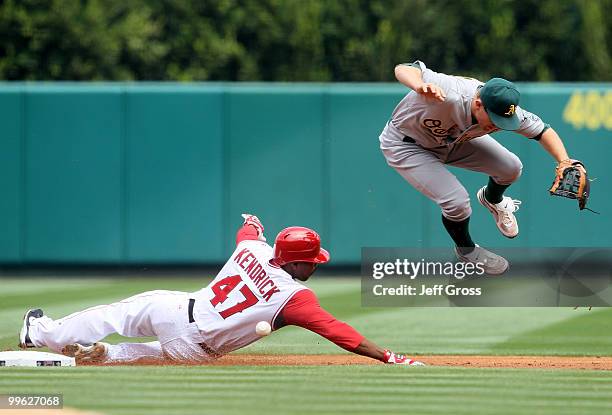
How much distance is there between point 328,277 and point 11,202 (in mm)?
4128

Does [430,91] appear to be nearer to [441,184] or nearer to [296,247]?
[441,184]

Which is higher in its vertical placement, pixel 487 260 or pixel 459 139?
pixel 459 139

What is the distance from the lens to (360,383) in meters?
6.50

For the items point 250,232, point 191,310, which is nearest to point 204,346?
point 191,310

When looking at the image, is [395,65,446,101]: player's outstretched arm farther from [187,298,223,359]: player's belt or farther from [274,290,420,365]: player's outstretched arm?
[187,298,223,359]: player's belt

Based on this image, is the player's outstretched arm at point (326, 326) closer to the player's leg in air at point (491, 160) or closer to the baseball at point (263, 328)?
the baseball at point (263, 328)

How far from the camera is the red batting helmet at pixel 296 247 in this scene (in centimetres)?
740

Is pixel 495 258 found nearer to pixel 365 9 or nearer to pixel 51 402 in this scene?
pixel 51 402

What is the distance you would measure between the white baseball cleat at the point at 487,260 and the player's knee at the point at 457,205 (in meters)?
0.33

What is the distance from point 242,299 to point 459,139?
178 cm

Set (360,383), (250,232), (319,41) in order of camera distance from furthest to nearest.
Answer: (319,41) < (250,232) < (360,383)

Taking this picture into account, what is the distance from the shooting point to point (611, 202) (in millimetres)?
14805

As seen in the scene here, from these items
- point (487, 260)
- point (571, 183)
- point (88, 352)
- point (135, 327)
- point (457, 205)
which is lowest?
point (88, 352)

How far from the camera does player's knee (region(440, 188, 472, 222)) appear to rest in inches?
312
